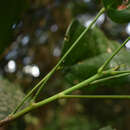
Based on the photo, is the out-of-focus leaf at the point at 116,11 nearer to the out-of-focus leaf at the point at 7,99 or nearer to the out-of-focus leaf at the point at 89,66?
the out-of-focus leaf at the point at 89,66

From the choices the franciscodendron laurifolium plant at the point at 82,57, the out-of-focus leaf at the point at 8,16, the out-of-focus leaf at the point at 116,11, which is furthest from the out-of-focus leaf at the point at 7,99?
the out-of-focus leaf at the point at 116,11

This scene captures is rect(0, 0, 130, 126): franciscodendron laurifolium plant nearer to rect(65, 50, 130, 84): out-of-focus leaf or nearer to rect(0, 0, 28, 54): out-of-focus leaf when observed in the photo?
rect(65, 50, 130, 84): out-of-focus leaf

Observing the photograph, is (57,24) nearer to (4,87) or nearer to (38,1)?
(38,1)

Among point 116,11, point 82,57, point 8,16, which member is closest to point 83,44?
point 82,57

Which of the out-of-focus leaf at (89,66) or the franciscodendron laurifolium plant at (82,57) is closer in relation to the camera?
the franciscodendron laurifolium plant at (82,57)

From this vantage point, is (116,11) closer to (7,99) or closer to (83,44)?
(83,44)

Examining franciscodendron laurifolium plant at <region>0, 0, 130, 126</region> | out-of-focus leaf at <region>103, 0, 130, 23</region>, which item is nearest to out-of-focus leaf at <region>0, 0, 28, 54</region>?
franciscodendron laurifolium plant at <region>0, 0, 130, 126</region>
